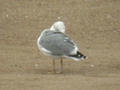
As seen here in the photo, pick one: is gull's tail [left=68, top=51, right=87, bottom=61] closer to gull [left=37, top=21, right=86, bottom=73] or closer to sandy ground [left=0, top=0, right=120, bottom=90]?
gull [left=37, top=21, right=86, bottom=73]

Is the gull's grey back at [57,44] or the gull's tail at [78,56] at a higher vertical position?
the gull's grey back at [57,44]

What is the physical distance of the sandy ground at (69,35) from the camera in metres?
8.87

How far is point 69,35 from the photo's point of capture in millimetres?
13227

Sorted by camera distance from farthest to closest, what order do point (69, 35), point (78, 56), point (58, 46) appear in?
1. point (69, 35)
2. point (58, 46)
3. point (78, 56)

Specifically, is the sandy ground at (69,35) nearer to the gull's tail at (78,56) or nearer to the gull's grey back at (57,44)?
the gull's tail at (78,56)

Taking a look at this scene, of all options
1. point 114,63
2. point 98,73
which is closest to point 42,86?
point 98,73

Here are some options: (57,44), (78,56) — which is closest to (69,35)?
(57,44)

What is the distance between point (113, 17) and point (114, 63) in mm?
4171

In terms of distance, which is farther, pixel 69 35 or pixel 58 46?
pixel 69 35

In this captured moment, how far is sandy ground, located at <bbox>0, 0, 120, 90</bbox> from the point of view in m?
8.87

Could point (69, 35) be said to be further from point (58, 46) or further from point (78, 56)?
point (78, 56)

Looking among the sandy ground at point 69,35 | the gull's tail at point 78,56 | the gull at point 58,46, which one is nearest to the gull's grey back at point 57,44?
the gull at point 58,46

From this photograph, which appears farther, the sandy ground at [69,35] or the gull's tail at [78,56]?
the gull's tail at [78,56]

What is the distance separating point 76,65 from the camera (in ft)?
35.0
